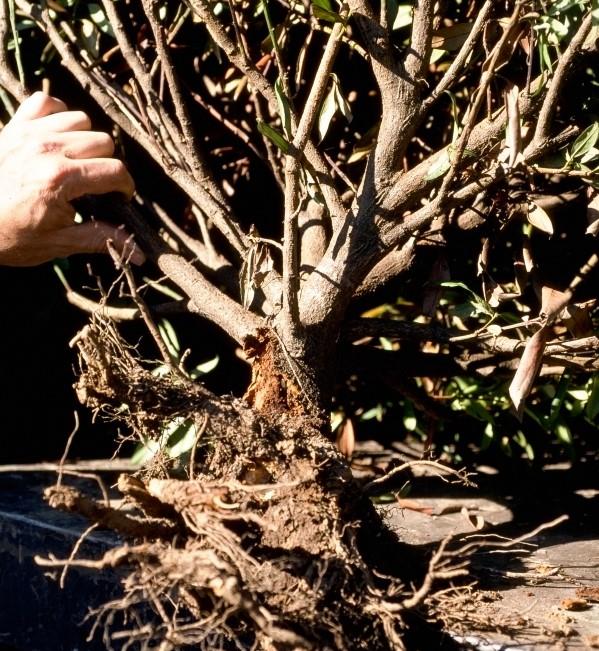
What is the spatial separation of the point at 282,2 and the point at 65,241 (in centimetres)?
51

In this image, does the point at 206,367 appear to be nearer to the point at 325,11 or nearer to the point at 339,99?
the point at 339,99

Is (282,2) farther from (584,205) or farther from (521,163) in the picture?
(584,205)

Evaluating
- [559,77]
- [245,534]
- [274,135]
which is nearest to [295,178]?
[274,135]

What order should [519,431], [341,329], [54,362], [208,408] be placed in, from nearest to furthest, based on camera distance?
[208,408] → [341,329] → [519,431] → [54,362]

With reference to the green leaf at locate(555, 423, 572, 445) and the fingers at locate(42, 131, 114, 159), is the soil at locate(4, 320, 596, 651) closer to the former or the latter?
the fingers at locate(42, 131, 114, 159)

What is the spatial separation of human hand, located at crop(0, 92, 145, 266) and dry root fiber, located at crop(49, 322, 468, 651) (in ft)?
1.08

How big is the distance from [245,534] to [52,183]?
25.1 inches

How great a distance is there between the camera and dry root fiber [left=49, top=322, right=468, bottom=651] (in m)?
0.89

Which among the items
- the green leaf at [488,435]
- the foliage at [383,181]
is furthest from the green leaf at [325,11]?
the green leaf at [488,435]

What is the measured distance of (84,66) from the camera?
1.41 metres

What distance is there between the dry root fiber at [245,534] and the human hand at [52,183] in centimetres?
33

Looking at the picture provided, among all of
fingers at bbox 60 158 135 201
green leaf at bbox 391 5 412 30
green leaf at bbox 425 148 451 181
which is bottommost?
fingers at bbox 60 158 135 201

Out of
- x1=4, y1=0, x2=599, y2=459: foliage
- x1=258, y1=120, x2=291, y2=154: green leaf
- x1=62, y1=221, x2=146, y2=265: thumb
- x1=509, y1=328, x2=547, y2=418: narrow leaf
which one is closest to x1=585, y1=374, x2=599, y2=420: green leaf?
x1=4, y1=0, x2=599, y2=459: foliage

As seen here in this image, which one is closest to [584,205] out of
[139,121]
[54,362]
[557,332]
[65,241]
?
[557,332]
